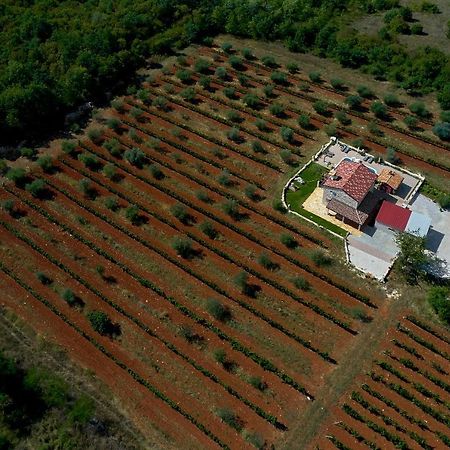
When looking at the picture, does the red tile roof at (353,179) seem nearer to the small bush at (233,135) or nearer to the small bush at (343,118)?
the small bush at (343,118)

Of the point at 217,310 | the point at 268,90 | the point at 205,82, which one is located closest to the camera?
the point at 217,310

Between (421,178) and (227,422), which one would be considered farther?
(421,178)

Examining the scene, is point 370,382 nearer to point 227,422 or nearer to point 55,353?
point 227,422

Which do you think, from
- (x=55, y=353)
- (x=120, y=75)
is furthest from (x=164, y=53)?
(x=55, y=353)

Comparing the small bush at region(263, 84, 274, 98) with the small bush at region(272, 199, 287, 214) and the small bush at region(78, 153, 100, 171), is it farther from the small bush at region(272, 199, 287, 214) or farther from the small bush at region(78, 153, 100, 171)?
the small bush at region(78, 153, 100, 171)

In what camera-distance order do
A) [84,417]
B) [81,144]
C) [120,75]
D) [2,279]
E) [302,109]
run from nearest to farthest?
1. [84,417]
2. [2,279]
3. [81,144]
4. [302,109]
5. [120,75]

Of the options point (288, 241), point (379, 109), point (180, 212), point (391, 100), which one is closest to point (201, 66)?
point (379, 109)

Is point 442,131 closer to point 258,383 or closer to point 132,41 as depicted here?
point 258,383
